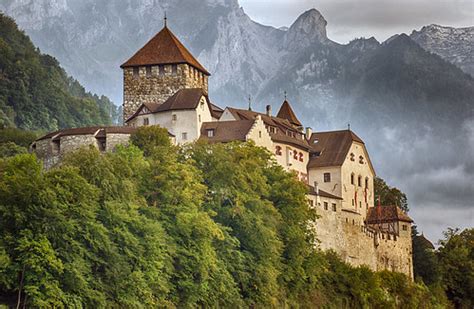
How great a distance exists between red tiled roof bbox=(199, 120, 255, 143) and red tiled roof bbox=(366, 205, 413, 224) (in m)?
16.9

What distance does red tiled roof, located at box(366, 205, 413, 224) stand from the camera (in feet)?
309

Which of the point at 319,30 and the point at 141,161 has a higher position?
the point at 319,30

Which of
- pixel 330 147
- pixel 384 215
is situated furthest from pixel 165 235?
pixel 384 215

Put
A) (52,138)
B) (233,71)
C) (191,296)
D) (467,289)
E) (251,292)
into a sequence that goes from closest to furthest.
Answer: (191,296) < (251,292) < (52,138) < (467,289) < (233,71)

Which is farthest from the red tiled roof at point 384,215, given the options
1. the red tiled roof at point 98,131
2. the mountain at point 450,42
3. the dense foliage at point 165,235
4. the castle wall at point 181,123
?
the mountain at point 450,42

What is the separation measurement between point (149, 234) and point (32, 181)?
8348 mm

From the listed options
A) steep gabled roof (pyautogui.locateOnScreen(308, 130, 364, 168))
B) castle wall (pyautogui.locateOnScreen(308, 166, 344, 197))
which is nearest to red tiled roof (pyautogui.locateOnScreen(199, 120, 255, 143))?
castle wall (pyautogui.locateOnScreen(308, 166, 344, 197))

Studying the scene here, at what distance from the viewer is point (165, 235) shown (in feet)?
206

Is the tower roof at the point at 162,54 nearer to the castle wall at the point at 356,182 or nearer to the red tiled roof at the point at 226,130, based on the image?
the red tiled roof at the point at 226,130

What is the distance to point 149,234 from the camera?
60.6 meters

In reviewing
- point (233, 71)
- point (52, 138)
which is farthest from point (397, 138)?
point (52, 138)

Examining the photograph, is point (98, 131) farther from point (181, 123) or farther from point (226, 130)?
point (226, 130)

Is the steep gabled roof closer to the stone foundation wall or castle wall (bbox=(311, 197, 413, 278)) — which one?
castle wall (bbox=(311, 197, 413, 278))

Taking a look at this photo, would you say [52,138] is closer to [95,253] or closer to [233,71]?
[95,253]
